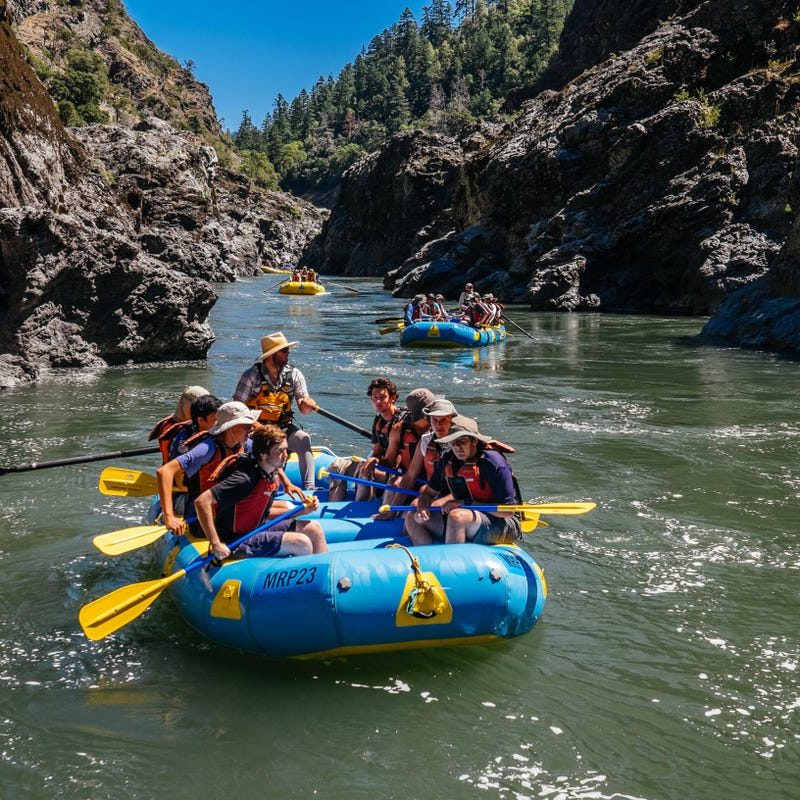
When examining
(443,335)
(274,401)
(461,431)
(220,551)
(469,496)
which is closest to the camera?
(220,551)

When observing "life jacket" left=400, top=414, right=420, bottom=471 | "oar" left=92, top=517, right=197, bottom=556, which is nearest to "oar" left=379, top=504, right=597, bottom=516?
"life jacket" left=400, top=414, right=420, bottom=471

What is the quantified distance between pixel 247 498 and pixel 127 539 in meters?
0.94

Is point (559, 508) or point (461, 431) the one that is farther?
point (559, 508)

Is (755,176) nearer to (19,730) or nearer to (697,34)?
(697,34)

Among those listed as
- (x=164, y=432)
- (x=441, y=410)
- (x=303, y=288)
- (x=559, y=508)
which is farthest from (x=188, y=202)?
(x=559, y=508)

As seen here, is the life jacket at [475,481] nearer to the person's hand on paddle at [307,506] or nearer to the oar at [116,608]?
the person's hand on paddle at [307,506]

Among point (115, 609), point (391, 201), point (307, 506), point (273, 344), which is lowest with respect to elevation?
point (115, 609)

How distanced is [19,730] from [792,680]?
4.02 meters

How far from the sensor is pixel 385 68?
454 ft

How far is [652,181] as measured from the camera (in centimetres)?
3155

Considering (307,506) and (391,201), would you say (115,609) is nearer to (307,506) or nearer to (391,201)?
(307,506)

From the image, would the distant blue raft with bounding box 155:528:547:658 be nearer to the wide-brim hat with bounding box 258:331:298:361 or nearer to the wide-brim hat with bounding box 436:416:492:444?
the wide-brim hat with bounding box 436:416:492:444

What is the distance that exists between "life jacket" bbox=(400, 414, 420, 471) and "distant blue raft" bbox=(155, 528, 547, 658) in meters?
1.65

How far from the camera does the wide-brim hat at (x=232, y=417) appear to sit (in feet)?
17.3
